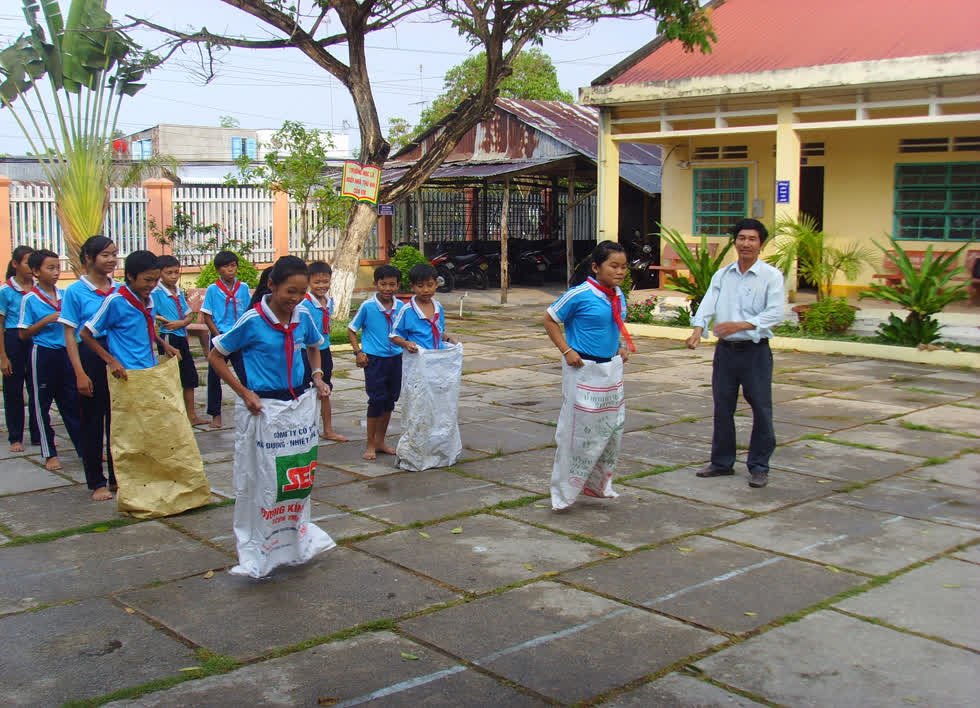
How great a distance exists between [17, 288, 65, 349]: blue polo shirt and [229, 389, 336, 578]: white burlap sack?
9.15 feet

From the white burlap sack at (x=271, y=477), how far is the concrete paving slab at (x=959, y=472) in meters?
4.11

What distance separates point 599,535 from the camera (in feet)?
17.0

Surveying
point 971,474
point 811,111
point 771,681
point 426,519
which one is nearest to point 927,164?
point 811,111

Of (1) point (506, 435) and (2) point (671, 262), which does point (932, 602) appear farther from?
(2) point (671, 262)

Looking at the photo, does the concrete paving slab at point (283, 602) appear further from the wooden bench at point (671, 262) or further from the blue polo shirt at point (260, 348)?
the wooden bench at point (671, 262)

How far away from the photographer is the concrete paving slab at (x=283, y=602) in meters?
3.94

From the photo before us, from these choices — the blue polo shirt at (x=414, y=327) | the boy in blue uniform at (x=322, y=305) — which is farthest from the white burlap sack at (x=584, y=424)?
the boy in blue uniform at (x=322, y=305)

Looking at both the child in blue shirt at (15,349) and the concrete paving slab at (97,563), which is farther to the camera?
the child in blue shirt at (15,349)

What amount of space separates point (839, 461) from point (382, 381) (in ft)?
10.5

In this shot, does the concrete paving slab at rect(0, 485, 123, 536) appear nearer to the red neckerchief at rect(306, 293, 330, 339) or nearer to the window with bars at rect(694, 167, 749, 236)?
the red neckerchief at rect(306, 293, 330, 339)

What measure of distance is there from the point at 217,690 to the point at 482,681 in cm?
93

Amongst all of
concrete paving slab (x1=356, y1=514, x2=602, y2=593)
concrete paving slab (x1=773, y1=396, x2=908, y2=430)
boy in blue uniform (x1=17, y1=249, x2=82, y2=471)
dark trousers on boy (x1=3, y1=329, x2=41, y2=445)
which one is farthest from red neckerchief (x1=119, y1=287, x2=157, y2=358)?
concrete paving slab (x1=773, y1=396, x2=908, y2=430)

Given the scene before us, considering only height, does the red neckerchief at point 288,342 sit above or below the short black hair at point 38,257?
below

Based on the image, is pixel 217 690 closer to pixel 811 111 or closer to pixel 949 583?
pixel 949 583
